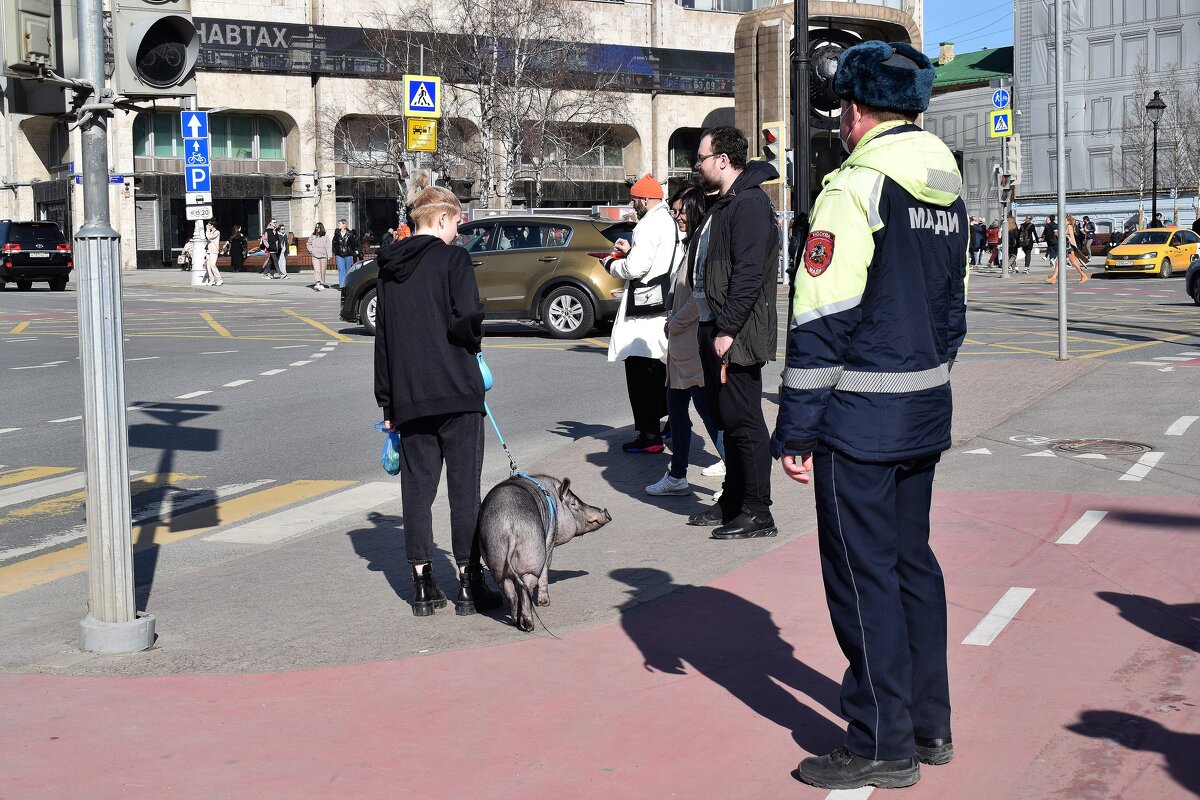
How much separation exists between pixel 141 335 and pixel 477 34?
28617mm

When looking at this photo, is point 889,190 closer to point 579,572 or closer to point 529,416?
point 579,572

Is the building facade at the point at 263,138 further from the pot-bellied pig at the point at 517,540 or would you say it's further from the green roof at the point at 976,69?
the pot-bellied pig at the point at 517,540

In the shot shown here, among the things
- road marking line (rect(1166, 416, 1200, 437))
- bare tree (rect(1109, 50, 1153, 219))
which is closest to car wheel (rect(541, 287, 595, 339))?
road marking line (rect(1166, 416, 1200, 437))

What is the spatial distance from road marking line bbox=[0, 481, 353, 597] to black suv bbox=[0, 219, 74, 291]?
31981mm

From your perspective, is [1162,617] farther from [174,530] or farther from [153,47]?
[174,530]

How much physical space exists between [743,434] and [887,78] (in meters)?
3.63

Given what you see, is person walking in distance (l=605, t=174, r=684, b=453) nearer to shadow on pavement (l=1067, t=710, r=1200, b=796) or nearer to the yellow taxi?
shadow on pavement (l=1067, t=710, r=1200, b=796)

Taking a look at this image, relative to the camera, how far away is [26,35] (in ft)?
17.8

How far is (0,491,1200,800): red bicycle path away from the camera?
13.4 feet

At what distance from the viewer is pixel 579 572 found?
6.71 meters

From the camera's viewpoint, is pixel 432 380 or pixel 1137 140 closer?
pixel 432 380

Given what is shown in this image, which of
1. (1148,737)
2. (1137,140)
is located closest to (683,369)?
(1148,737)

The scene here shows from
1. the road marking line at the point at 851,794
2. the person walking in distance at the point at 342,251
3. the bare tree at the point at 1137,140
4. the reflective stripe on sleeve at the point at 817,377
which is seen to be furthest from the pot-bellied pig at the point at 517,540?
the bare tree at the point at 1137,140

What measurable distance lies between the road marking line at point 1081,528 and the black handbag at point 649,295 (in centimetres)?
298
